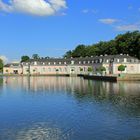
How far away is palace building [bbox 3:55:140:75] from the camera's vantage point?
96938mm

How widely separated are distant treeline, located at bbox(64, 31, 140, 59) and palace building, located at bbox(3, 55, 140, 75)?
3.45 meters

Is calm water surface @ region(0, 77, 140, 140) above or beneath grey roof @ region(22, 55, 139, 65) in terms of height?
beneath

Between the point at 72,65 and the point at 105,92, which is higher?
the point at 72,65

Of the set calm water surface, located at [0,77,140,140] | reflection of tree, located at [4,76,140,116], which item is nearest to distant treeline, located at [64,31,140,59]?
reflection of tree, located at [4,76,140,116]

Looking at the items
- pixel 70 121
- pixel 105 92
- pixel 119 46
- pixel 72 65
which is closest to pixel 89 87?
pixel 105 92

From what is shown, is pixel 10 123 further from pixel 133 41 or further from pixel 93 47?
pixel 93 47

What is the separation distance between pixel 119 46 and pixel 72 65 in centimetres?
2053

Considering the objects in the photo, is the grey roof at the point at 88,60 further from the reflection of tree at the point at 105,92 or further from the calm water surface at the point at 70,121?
the calm water surface at the point at 70,121

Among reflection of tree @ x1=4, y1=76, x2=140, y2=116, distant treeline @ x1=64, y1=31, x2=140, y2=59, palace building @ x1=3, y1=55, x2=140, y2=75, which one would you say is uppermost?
distant treeline @ x1=64, y1=31, x2=140, y2=59

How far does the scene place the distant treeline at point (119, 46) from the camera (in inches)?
3804

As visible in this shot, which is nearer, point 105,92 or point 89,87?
point 105,92

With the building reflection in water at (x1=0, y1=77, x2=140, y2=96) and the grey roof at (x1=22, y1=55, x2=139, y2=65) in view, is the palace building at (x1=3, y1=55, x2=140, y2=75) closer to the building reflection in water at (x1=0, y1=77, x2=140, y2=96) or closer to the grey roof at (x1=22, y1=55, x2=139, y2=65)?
the grey roof at (x1=22, y1=55, x2=139, y2=65)

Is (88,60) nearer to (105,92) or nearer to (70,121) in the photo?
(105,92)

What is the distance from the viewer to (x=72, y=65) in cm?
11762
